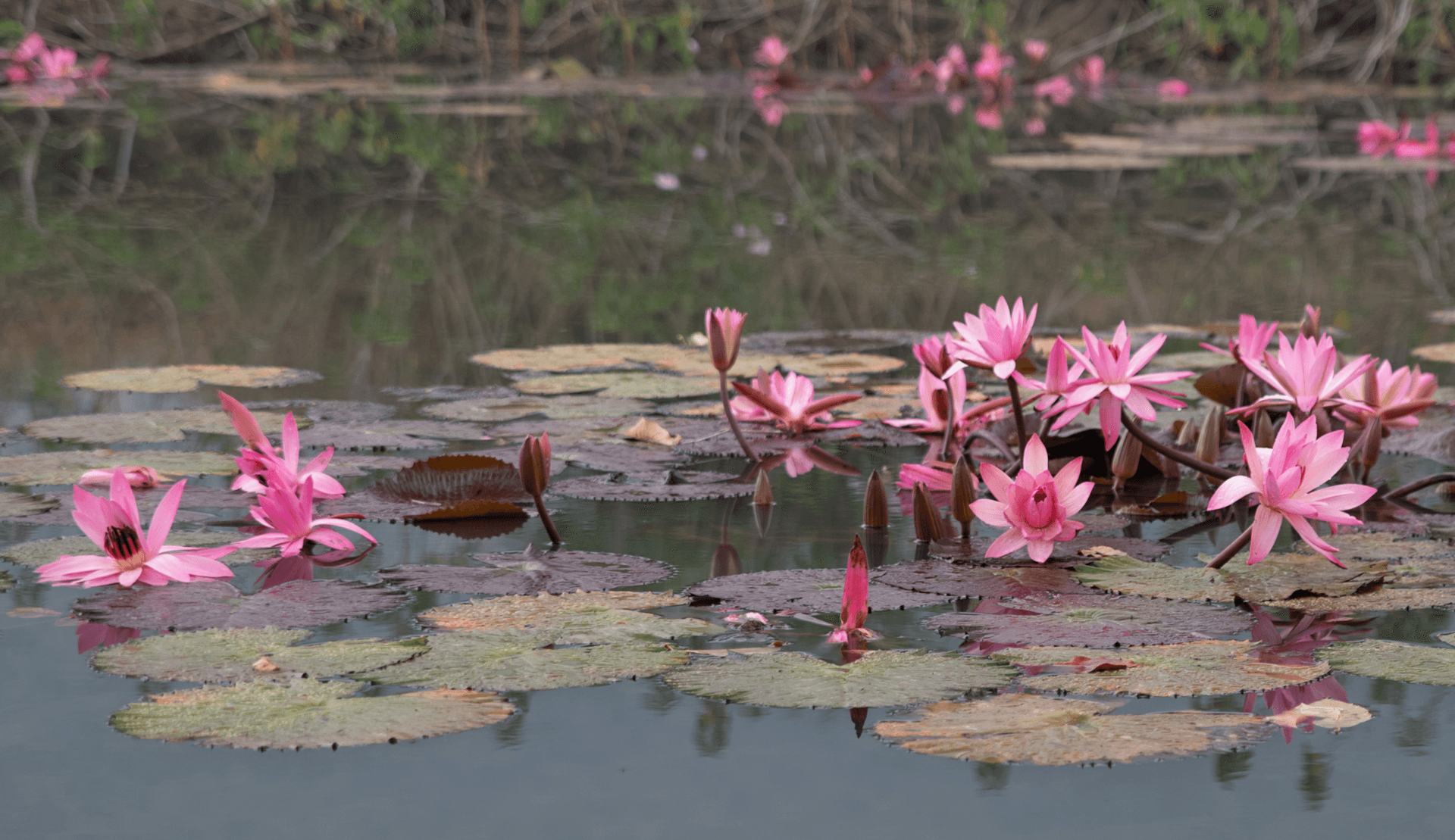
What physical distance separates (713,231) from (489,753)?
13.0ft

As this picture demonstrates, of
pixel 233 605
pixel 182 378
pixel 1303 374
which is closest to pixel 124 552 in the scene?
pixel 233 605

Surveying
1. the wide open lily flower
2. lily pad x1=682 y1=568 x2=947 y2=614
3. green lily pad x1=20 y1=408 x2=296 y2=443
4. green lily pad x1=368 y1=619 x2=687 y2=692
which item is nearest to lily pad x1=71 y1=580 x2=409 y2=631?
the wide open lily flower

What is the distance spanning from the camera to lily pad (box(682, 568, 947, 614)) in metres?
1.66

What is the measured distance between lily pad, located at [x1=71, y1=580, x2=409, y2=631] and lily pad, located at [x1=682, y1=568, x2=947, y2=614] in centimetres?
33

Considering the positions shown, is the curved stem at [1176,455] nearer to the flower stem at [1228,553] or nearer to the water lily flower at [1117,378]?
the water lily flower at [1117,378]

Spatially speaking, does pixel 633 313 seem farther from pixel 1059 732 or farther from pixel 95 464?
pixel 1059 732

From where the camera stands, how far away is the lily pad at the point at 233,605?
159 centimetres

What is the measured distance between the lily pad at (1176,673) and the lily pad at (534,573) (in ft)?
1.47

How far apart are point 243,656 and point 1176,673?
2.72 ft

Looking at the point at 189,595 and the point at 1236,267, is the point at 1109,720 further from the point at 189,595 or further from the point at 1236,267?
the point at 1236,267

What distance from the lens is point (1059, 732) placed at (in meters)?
1.29

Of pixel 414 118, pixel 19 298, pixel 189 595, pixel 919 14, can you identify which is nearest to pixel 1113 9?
pixel 919 14

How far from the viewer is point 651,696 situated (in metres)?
1.42

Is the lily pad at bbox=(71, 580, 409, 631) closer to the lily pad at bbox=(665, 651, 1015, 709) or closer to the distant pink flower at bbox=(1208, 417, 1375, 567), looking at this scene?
the lily pad at bbox=(665, 651, 1015, 709)
